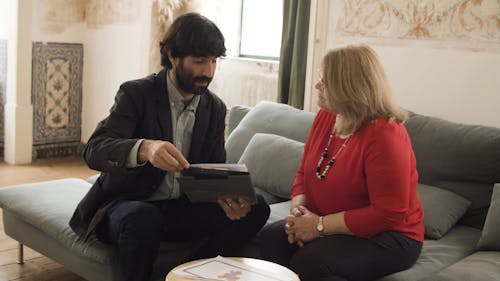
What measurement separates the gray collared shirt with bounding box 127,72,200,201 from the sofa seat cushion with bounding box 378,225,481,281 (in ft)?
2.68

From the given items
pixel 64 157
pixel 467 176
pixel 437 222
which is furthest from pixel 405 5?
pixel 64 157

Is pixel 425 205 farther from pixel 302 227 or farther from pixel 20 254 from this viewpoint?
pixel 20 254

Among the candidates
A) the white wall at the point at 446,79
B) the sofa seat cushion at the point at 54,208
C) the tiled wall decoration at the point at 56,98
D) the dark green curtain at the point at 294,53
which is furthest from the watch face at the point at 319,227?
the tiled wall decoration at the point at 56,98

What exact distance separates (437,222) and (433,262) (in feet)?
0.86

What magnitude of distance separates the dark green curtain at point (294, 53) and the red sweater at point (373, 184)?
1.44 m

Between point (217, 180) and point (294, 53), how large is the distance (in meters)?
1.76

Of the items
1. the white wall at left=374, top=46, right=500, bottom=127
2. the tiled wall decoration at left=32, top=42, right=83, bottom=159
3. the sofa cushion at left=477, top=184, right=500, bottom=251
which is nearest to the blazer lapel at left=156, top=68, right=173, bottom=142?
the sofa cushion at left=477, top=184, right=500, bottom=251

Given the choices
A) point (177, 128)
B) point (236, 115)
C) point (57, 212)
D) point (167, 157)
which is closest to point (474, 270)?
point (167, 157)

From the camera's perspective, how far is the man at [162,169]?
6.47 ft

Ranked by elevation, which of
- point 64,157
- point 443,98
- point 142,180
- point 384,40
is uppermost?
point 384,40

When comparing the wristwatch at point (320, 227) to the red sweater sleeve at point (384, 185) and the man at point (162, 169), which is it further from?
the man at point (162, 169)

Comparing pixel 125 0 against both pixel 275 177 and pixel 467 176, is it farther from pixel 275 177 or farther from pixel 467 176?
pixel 467 176

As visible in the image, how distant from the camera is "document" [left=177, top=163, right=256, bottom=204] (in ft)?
6.07

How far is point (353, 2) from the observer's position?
3078mm
